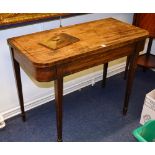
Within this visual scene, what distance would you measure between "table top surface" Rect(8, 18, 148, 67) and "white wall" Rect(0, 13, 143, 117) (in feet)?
0.48

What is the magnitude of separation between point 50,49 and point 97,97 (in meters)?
1.00

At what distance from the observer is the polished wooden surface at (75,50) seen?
1.25 meters

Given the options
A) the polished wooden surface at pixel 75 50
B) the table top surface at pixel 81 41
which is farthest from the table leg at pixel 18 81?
the table top surface at pixel 81 41

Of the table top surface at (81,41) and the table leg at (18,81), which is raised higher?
the table top surface at (81,41)

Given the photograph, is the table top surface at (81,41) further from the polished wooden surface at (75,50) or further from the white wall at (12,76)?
the white wall at (12,76)

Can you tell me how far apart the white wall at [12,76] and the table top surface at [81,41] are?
147mm

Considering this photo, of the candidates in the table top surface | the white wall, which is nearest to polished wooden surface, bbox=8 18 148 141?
the table top surface

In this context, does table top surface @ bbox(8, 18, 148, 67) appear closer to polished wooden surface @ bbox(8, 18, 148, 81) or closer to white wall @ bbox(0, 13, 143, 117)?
polished wooden surface @ bbox(8, 18, 148, 81)

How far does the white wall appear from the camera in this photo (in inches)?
63.1

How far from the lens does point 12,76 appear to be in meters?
1.75

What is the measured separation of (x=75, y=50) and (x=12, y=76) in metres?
0.66

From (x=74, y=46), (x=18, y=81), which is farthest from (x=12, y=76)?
(x=74, y=46)
